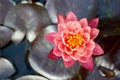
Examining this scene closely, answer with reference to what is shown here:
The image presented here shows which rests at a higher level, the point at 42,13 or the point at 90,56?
the point at 42,13

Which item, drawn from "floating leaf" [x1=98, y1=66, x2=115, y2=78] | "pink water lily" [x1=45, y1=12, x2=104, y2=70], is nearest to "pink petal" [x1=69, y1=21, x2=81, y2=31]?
"pink water lily" [x1=45, y1=12, x2=104, y2=70]

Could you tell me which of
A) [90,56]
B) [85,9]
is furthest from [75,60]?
[85,9]

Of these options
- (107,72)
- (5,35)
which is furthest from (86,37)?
(5,35)

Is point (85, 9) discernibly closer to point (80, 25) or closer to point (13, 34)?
point (80, 25)

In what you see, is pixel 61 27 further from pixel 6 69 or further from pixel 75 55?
pixel 6 69

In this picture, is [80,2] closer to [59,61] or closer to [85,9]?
[85,9]

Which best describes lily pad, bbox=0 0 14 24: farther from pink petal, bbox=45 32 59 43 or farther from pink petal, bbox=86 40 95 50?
pink petal, bbox=86 40 95 50

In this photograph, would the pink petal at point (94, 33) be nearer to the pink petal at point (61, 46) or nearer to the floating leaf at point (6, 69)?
the pink petal at point (61, 46)
